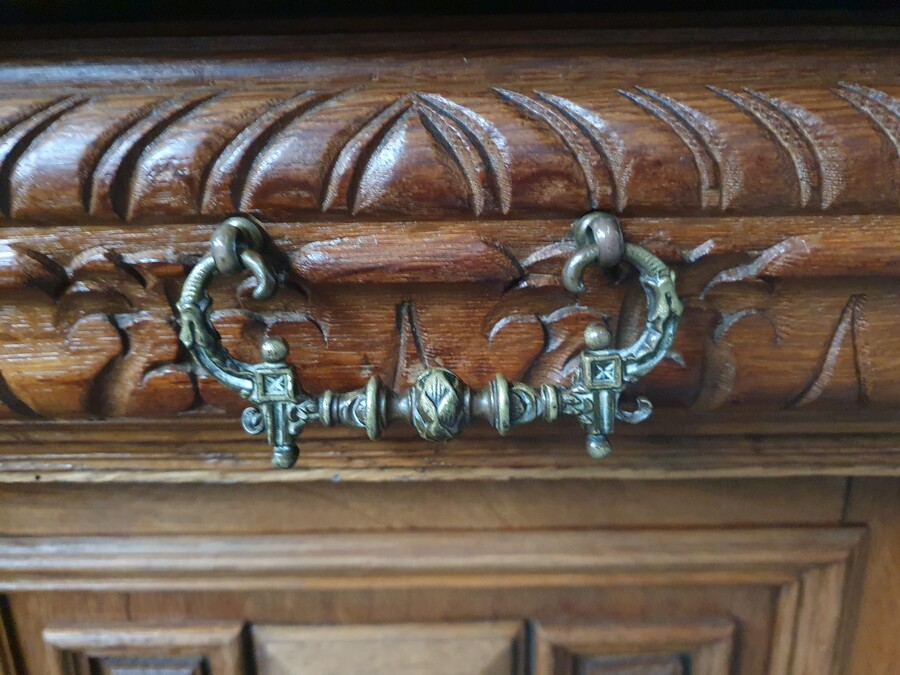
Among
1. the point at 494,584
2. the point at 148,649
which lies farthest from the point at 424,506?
the point at 148,649

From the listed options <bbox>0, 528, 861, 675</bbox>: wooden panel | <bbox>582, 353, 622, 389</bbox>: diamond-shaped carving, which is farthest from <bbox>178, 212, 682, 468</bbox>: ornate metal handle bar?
<bbox>0, 528, 861, 675</bbox>: wooden panel

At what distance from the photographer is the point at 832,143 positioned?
8.5 inches

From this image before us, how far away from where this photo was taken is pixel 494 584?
1.01 feet

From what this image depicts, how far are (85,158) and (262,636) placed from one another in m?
0.25

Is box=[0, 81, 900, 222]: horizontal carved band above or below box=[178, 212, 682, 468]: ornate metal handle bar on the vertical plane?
above

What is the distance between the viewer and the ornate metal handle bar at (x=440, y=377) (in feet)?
0.70

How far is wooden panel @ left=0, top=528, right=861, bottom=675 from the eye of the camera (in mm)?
302

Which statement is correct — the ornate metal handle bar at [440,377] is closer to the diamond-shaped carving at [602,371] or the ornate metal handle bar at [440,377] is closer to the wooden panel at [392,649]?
the diamond-shaped carving at [602,371]

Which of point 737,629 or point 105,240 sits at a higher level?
point 105,240

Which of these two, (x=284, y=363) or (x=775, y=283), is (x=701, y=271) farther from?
(x=284, y=363)

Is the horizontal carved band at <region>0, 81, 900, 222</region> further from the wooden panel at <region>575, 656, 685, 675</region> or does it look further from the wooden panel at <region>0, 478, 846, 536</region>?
the wooden panel at <region>575, 656, 685, 675</region>

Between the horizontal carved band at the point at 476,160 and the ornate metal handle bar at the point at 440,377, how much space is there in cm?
2

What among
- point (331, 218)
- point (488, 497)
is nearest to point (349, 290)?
point (331, 218)

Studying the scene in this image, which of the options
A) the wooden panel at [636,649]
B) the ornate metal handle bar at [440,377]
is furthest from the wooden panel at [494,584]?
the ornate metal handle bar at [440,377]
